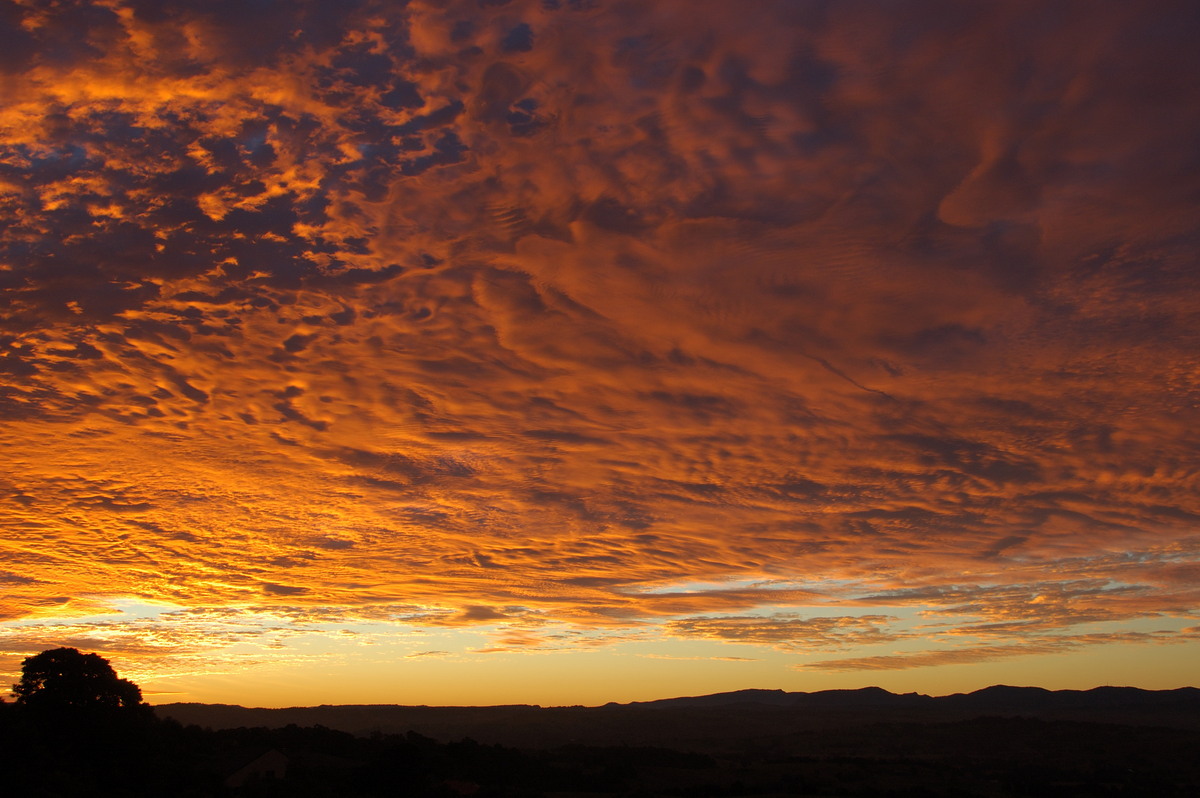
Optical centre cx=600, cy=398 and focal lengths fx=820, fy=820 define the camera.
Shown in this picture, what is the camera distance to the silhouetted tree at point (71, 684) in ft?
173

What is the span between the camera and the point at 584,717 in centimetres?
18300

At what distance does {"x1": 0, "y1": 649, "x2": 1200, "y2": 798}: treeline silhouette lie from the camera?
4988cm

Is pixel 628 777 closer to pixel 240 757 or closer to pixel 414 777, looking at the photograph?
pixel 414 777

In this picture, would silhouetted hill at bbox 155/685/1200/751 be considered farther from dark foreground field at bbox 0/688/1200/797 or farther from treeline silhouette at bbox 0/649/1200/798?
treeline silhouette at bbox 0/649/1200/798

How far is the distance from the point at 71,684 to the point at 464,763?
104 ft

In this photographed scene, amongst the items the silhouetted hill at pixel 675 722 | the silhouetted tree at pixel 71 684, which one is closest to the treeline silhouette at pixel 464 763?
the silhouetted tree at pixel 71 684

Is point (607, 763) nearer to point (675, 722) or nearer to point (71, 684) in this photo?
point (71, 684)

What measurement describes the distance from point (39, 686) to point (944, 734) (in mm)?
111027

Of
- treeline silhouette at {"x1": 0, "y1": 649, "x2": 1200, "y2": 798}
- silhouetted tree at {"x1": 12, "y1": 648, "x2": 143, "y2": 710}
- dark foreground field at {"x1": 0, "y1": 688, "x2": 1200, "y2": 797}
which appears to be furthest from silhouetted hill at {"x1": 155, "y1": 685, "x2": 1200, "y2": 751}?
silhouetted tree at {"x1": 12, "y1": 648, "x2": 143, "y2": 710}

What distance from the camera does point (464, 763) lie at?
71.1 metres

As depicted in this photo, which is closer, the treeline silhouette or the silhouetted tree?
the treeline silhouette

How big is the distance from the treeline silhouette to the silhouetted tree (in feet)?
0.26

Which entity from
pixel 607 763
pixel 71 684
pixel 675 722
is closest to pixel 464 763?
pixel 607 763

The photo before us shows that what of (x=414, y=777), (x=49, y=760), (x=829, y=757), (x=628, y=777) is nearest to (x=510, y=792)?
(x=414, y=777)
